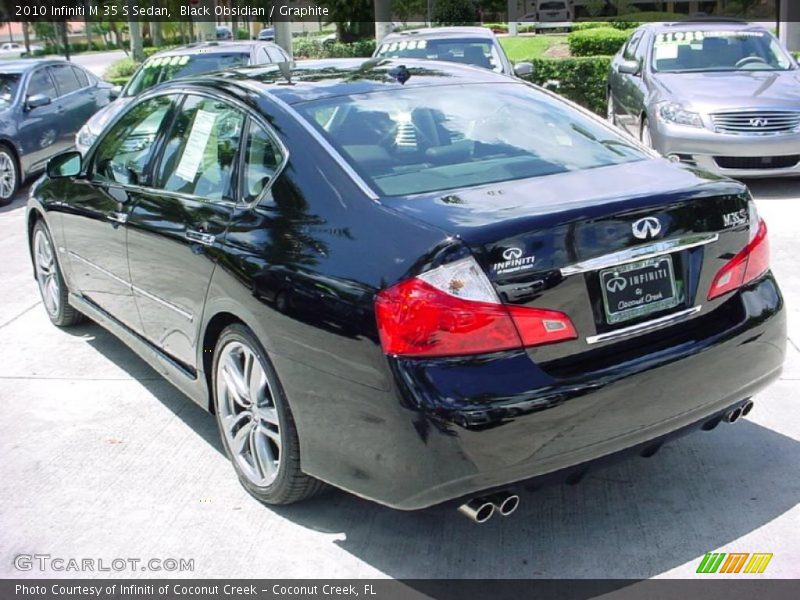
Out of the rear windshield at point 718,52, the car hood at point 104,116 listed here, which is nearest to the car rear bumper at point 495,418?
the rear windshield at point 718,52

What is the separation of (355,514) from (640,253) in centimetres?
154

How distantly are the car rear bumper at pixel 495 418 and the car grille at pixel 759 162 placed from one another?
637 centimetres

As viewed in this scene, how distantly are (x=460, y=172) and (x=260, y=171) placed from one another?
788mm

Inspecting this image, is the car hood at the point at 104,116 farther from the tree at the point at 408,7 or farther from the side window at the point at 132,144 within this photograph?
the tree at the point at 408,7

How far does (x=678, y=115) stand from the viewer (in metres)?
9.48

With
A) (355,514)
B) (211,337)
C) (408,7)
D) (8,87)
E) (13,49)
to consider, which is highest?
(408,7)

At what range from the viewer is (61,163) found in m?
5.60

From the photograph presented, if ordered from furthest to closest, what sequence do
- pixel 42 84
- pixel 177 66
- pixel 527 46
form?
pixel 527 46
pixel 42 84
pixel 177 66

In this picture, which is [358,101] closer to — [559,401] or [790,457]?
[559,401]

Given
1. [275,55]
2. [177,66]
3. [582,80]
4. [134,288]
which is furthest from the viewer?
[582,80]

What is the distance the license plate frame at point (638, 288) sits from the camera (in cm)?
321

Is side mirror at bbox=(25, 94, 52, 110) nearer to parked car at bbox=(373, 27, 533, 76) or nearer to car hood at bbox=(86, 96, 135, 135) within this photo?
car hood at bbox=(86, 96, 135, 135)

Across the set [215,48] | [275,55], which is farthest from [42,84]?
[275,55]

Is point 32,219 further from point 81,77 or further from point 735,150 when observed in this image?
point 81,77
